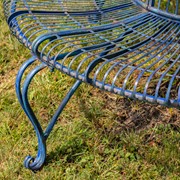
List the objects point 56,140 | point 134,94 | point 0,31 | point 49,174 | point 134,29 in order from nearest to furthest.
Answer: point 134,94 < point 134,29 < point 49,174 < point 56,140 < point 0,31

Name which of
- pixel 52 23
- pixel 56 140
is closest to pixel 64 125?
pixel 56 140

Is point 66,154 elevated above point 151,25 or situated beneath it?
situated beneath

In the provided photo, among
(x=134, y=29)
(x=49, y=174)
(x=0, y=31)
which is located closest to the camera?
(x=134, y=29)

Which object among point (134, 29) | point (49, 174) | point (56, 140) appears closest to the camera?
point (134, 29)

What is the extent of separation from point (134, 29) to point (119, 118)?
0.84m

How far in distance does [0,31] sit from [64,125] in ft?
3.91

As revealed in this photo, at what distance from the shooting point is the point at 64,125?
256 cm

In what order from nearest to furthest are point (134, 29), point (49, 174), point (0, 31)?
point (134, 29)
point (49, 174)
point (0, 31)

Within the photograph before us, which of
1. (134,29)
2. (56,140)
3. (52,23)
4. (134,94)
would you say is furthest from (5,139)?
(134,94)

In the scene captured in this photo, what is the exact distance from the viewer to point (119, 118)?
2588 millimetres

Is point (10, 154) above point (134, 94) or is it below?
below

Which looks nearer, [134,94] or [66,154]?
[134,94]

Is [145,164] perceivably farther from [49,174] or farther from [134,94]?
[134,94]

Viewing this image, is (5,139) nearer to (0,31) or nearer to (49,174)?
(49,174)
